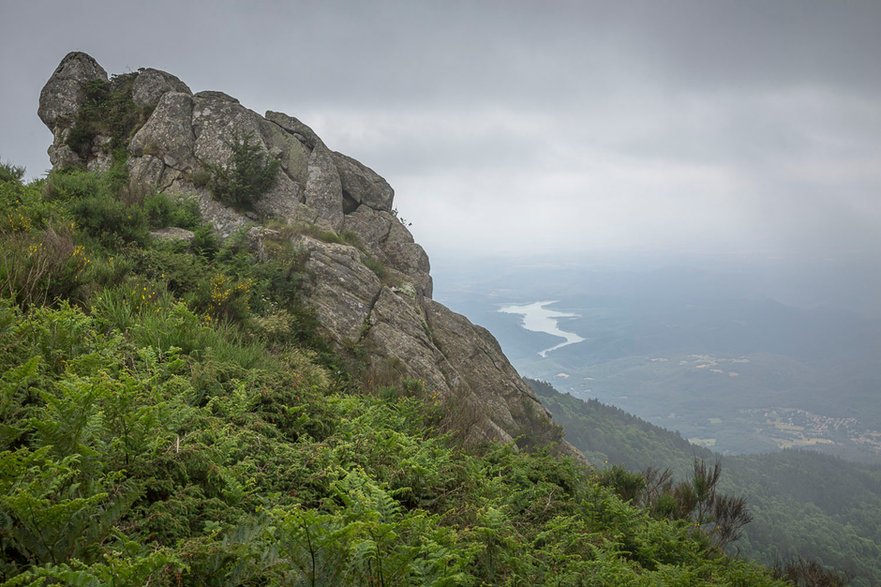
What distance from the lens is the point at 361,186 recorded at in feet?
71.6

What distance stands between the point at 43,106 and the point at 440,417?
20242mm

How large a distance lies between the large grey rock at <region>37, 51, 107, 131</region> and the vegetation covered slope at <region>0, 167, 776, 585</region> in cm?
1070

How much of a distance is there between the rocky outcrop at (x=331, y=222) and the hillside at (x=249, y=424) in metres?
0.12

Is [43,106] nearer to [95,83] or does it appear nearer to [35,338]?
[95,83]

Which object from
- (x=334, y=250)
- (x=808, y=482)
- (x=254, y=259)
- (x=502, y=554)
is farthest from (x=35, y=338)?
(x=808, y=482)

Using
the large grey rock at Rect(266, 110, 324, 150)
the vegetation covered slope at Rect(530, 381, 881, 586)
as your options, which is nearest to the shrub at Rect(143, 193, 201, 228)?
the large grey rock at Rect(266, 110, 324, 150)

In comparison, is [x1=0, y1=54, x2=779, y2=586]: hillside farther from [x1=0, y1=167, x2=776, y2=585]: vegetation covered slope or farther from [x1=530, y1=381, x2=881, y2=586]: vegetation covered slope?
[x1=530, y1=381, x2=881, y2=586]: vegetation covered slope

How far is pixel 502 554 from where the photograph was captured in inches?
159

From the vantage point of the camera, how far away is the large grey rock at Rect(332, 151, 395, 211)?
21.4 metres

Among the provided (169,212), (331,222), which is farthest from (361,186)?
(169,212)

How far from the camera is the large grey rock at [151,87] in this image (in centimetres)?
1867

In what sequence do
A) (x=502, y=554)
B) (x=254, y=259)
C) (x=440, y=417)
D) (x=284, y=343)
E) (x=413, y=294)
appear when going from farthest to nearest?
1. (x=413, y=294)
2. (x=254, y=259)
3. (x=284, y=343)
4. (x=440, y=417)
5. (x=502, y=554)

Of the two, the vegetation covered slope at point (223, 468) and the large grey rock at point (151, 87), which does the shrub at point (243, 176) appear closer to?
the large grey rock at point (151, 87)

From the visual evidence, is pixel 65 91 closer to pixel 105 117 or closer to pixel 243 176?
pixel 105 117
